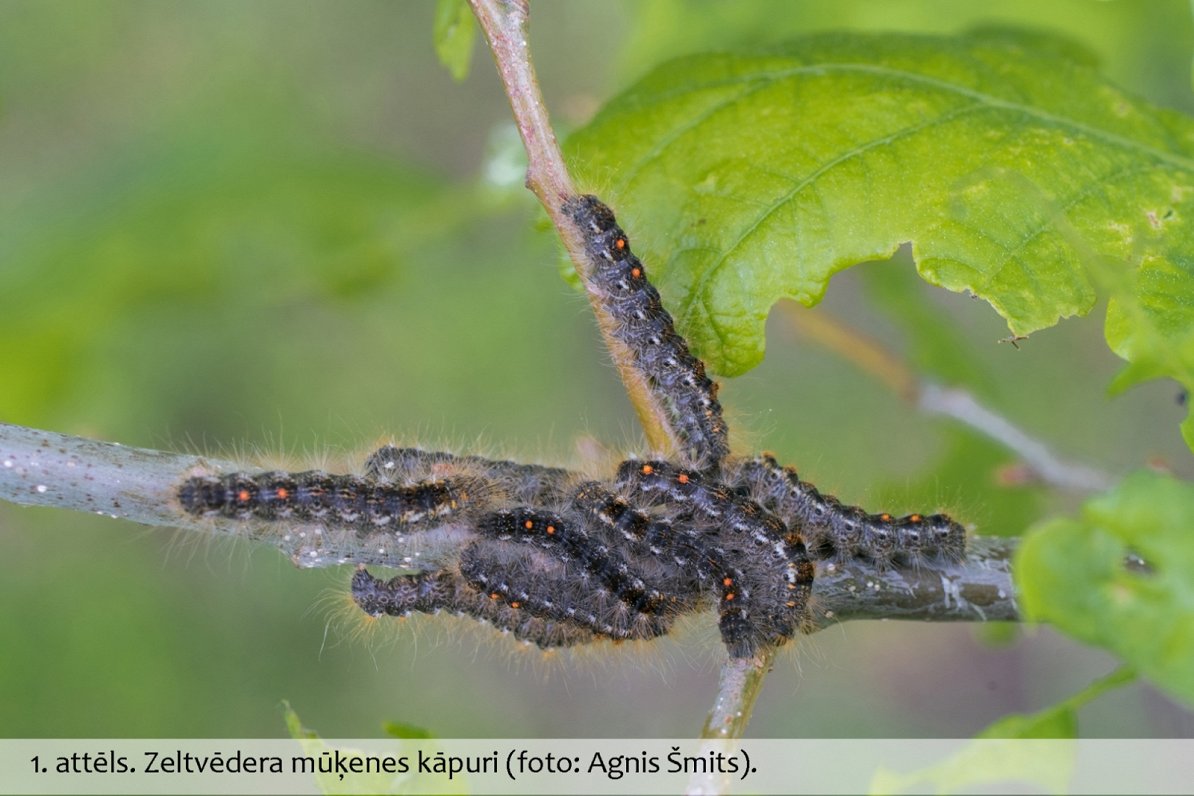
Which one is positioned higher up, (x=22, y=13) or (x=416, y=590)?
(x=22, y=13)

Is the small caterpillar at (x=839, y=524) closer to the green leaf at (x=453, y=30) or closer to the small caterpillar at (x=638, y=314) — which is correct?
the small caterpillar at (x=638, y=314)

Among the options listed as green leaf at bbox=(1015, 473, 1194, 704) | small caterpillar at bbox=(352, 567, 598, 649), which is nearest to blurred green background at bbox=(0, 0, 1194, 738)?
small caterpillar at bbox=(352, 567, 598, 649)

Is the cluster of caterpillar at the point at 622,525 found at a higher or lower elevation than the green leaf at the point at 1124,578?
higher

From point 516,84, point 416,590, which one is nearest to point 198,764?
point 416,590

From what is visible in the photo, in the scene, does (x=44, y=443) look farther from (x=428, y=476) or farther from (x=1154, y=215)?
(x=1154, y=215)

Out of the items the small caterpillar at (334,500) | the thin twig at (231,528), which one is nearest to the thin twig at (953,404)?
the thin twig at (231,528)

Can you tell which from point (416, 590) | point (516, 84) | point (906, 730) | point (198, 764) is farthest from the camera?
point (906, 730)

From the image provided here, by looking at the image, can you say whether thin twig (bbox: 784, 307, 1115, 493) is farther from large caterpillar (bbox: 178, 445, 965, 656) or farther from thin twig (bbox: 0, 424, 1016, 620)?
large caterpillar (bbox: 178, 445, 965, 656)

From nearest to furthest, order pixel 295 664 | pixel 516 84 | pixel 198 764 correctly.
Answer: pixel 516 84 < pixel 198 764 < pixel 295 664

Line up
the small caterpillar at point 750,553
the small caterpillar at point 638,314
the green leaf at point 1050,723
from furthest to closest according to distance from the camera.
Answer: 1. the small caterpillar at point 638,314
2. the small caterpillar at point 750,553
3. the green leaf at point 1050,723
